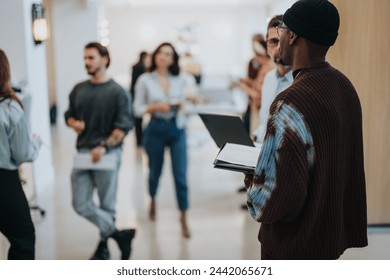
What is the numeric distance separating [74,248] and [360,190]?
2173 mm

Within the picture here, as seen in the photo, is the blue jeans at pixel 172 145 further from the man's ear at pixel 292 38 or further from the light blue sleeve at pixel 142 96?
the man's ear at pixel 292 38

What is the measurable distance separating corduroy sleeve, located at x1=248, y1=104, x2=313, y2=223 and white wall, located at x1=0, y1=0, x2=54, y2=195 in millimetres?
1389

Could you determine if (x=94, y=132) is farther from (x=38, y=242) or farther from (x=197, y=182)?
(x=197, y=182)

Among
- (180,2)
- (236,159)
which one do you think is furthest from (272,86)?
(180,2)

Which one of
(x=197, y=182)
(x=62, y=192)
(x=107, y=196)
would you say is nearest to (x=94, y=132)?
(x=107, y=196)

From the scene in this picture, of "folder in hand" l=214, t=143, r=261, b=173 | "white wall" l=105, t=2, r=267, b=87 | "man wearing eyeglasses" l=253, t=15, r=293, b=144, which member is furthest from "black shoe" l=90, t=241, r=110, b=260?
"white wall" l=105, t=2, r=267, b=87

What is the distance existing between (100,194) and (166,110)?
0.79m

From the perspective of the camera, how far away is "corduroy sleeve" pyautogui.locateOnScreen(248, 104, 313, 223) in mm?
1398

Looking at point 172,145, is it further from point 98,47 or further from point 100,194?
point 98,47

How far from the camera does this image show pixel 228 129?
1.80 metres

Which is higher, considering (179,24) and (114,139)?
(179,24)

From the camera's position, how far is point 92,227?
12.3ft

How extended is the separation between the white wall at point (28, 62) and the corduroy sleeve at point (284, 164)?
1.39m

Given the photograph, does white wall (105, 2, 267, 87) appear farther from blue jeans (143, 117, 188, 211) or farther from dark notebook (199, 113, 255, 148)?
dark notebook (199, 113, 255, 148)
